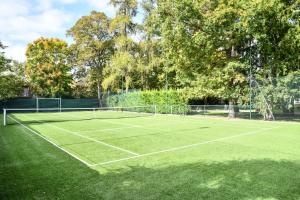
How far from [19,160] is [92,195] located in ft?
12.2

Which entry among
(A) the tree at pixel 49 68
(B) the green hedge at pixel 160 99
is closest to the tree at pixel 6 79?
(A) the tree at pixel 49 68

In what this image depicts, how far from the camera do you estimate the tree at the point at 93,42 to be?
45156 millimetres

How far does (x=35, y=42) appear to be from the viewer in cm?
4722

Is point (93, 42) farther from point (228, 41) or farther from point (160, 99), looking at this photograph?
point (228, 41)

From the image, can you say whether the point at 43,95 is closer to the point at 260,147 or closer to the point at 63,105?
the point at 63,105

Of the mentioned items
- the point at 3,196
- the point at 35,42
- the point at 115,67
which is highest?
the point at 35,42

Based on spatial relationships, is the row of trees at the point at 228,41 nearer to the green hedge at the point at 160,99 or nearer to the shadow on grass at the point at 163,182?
the green hedge at the point at 160,99

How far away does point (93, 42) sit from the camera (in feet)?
147

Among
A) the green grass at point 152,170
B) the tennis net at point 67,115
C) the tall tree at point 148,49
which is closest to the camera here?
the green grass at point 152,170

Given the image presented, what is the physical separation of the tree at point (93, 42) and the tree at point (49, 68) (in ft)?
8.56

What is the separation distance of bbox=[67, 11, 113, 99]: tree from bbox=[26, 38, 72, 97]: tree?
2609 millimetres

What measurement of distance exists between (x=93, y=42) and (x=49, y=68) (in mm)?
8008

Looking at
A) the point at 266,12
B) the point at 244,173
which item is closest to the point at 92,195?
the point at 244,173

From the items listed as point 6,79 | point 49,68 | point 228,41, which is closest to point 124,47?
point 49,68
